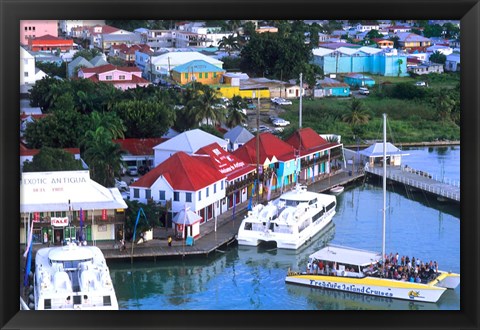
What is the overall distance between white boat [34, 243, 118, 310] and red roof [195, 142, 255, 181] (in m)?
2.12

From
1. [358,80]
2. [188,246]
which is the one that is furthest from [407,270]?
[358,80]

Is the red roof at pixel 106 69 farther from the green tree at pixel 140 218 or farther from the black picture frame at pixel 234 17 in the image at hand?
the black picture frame at pixel 234 17

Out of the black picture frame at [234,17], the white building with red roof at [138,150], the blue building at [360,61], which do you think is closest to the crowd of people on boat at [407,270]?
the black picture frame at [234,17]

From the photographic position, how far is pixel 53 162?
277 inches

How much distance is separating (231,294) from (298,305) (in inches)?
15.5

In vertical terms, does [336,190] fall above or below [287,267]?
above

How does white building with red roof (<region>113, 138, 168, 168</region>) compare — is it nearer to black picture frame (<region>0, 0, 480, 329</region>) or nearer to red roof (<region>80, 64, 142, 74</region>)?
red roof (<region>80, 64, 142, 74</region>)

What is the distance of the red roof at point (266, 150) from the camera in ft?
27.1

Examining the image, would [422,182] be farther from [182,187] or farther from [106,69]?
[106,69]

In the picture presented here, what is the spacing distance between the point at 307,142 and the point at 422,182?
103 cm

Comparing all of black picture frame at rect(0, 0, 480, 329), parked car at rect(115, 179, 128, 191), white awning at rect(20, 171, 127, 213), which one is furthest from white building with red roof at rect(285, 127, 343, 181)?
black picture frame at rect(0, 0, 480, 329)

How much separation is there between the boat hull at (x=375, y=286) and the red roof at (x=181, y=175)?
49.9 inches

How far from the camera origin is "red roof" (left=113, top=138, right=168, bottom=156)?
8539mm

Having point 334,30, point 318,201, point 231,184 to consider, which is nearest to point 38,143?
point 231,184
